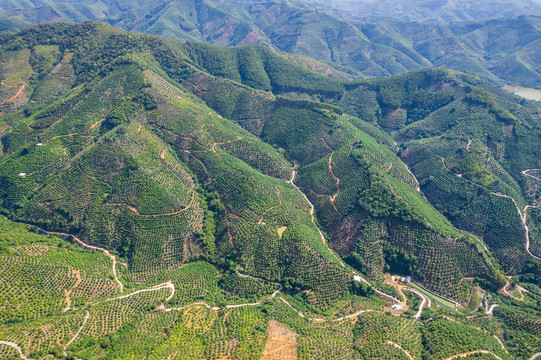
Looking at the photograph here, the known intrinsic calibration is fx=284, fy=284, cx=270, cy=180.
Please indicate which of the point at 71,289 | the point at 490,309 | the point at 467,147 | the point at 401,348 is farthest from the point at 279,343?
the point at 467,147

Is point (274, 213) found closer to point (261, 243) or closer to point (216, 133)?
point (261, 243)

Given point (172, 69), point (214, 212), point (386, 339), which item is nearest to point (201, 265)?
point (214, 212)

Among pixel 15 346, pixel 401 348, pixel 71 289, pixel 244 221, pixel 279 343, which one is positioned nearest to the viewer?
pixel 15 346

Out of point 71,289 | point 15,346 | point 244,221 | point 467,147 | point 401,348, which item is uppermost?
point 467,147

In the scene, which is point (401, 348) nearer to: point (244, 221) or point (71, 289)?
point (244, 221)

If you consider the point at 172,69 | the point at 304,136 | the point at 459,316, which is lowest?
the point at 459,316
